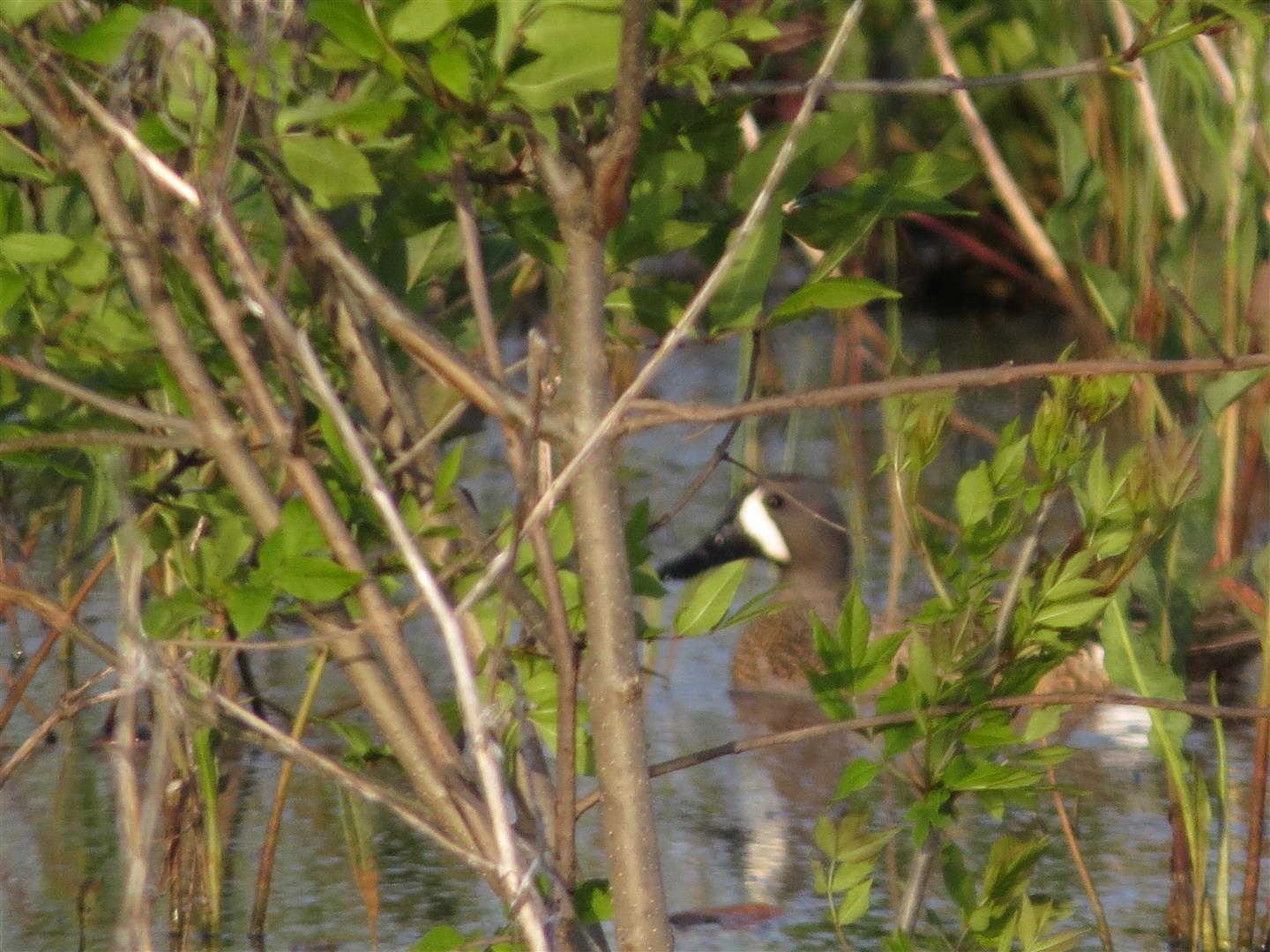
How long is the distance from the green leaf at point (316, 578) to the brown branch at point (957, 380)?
26 centimetres

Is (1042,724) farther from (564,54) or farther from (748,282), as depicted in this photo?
(564,54)

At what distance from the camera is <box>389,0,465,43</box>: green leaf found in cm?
129

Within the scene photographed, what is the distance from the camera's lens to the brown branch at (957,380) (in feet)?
4.35

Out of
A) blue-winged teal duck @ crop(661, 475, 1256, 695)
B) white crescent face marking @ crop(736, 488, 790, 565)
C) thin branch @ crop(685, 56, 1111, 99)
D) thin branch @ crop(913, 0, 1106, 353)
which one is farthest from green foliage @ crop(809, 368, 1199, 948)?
white crescent face marking @ crop(736, 488, 790, 565)

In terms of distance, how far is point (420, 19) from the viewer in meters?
1.30

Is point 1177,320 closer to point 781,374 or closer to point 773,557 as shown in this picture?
point 773,557

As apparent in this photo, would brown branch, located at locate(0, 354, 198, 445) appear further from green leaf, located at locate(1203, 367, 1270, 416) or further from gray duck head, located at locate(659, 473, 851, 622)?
gray duck head, located at locate(659, 473, 851, 622)

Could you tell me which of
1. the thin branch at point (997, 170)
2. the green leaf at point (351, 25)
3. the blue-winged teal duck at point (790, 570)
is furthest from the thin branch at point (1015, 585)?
the blue-winged teal duck at point (790, 570)

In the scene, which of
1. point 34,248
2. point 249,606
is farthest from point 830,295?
point 34,248

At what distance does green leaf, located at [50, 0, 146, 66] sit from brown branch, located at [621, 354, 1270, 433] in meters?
0.44

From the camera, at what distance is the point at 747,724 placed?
3.64 m

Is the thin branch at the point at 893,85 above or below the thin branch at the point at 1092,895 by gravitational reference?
above

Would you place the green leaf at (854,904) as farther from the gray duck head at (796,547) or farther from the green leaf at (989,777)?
the gray duck head at (796,547)

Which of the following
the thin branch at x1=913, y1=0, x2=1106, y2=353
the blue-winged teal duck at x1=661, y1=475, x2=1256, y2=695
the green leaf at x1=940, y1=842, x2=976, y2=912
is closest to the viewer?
the green leaf at x1=940, y1=842, x2=976, y2=912
